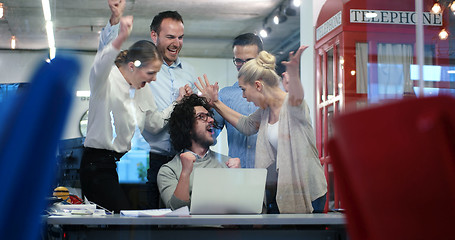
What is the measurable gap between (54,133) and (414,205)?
24 centimetres

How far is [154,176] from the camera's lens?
450 cm

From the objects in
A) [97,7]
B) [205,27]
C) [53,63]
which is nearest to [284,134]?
[205,27]

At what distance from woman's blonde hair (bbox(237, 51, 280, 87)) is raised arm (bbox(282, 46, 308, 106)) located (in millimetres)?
111

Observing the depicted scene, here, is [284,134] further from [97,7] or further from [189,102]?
[97,7]

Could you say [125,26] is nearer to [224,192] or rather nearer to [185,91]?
[185,91]

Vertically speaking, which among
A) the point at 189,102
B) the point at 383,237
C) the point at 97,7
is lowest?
the point at 383,237

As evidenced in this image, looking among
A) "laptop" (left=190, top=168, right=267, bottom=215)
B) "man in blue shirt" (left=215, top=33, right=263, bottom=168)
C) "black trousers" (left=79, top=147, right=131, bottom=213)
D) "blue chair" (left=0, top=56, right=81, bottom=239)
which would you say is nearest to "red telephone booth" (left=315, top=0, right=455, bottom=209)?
"man in blue shirt" (left=215, top=33, right=263, bottom=168)

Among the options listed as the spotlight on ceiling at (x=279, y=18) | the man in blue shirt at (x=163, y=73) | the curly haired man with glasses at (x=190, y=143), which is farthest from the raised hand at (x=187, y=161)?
the spotlight on ceiling at (x=279, y=18)

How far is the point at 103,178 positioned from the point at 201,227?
1728 mm

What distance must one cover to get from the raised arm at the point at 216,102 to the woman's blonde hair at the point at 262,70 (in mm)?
253

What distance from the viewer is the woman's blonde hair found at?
192 inches

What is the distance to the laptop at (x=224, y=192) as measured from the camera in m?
3.02

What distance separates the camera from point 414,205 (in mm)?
343

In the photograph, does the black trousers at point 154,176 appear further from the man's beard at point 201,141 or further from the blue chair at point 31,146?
the blue chair at point 31,146
